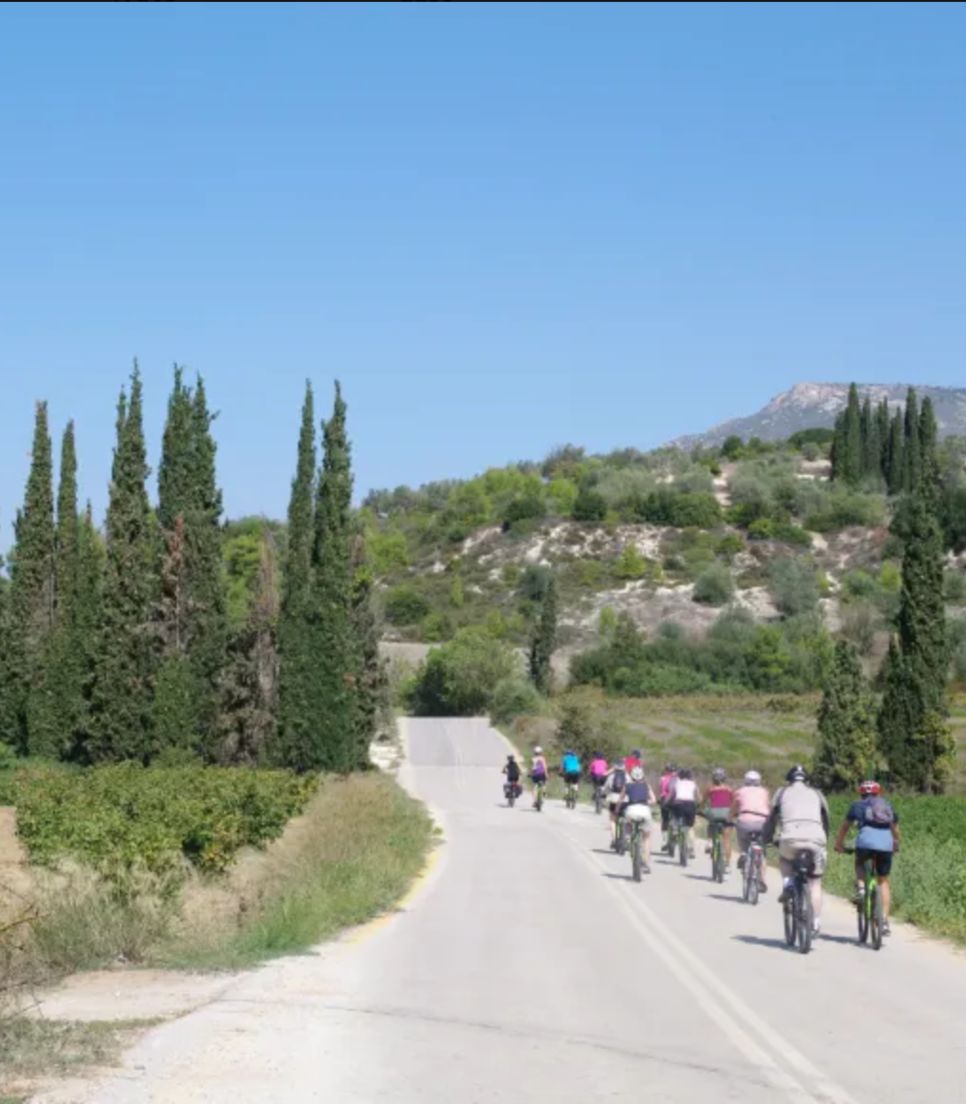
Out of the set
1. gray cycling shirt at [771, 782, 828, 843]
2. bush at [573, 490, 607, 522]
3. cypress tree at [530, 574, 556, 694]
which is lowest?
gray cycling shirt at [771, 782, 828, 843]

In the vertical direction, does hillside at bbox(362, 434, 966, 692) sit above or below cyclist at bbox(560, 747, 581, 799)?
above

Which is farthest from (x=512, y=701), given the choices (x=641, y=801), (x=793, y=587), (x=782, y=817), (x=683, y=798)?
(x=782, y=817)

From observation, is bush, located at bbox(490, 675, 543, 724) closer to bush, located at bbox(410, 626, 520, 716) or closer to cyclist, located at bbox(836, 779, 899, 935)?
bush, located at bbox(410, 626, 520, 716)

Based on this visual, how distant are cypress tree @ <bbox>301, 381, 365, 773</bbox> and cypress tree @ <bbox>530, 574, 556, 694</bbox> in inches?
1834

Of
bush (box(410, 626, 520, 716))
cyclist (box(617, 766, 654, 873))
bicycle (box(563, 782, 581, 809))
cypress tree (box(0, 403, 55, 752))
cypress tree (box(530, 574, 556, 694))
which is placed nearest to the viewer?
cyclist (box(617, 766, 654, 873))

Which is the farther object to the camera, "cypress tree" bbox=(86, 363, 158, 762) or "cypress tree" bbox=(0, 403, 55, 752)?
"cypress tree" bbox=(0, 403, 55, 752)

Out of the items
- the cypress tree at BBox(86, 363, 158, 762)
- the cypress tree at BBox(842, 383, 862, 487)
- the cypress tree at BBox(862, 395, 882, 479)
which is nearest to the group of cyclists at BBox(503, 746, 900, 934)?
the cypress tree at BBox(86, 363, 158, 762)

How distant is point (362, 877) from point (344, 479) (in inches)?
1502

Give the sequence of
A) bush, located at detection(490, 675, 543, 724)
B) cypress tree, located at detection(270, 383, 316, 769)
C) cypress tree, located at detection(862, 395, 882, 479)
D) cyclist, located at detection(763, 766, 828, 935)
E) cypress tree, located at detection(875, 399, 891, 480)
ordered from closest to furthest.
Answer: cyclist, located at detection(763, 766, 828, 935) → cypress tree, located at detection(270, 383, 316, 769) → bush, located at detection(490, 675, 543, 724) → cypress tree, located at detection(875, 399, 891, 480) → cypress tree, located at detection(862, 395, 882, 479)

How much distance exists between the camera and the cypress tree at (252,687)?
2185 inches

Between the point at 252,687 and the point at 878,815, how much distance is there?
41.5 m

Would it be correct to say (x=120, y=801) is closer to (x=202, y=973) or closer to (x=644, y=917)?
(x=644, y=917)

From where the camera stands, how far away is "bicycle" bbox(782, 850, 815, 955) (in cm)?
1556

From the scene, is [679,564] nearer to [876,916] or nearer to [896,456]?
[896,456]
